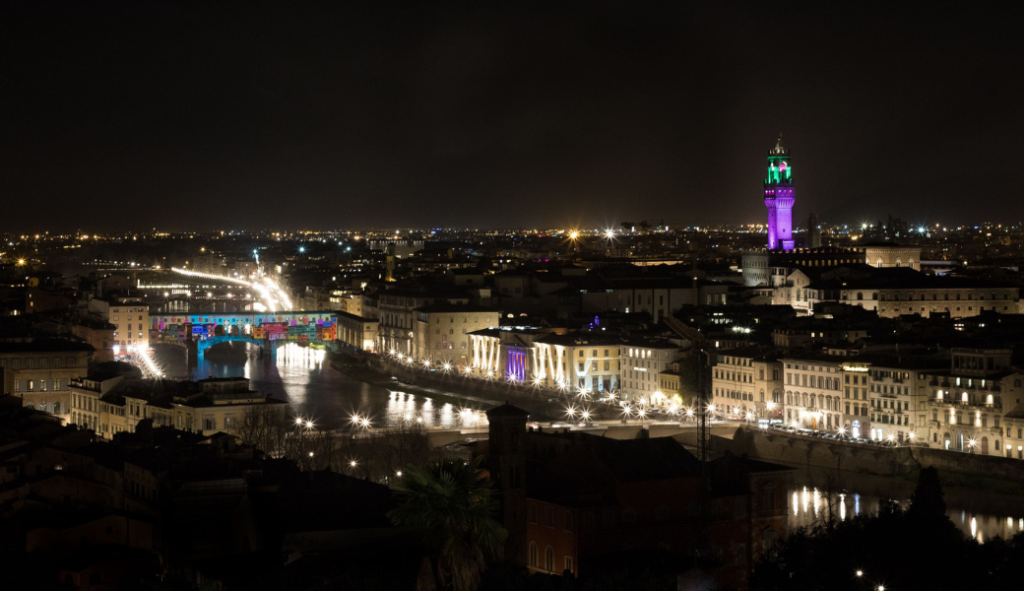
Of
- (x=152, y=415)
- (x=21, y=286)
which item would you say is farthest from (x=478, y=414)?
(x=21, y=286)

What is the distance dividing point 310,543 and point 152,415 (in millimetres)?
8260

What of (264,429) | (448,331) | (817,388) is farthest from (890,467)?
(448,331)

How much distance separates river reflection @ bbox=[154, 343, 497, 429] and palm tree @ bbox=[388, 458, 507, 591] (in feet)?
37.4

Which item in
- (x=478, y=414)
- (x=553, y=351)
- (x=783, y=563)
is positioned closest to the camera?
(x=783, y=563)

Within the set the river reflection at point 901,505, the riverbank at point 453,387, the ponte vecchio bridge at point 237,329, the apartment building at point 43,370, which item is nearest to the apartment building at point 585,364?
the riverbank at point 453,387

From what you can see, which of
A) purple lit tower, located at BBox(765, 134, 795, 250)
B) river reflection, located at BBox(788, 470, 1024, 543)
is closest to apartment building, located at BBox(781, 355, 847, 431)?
river reflection, located at BBox(788, 470, 1024, 543)

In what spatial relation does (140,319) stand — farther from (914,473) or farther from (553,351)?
(914,473)

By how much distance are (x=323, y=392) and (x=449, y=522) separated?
1719 centimetres

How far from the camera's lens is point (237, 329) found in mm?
37250

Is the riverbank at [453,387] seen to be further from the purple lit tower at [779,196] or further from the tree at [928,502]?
→ the purple lit tower at [779,196]

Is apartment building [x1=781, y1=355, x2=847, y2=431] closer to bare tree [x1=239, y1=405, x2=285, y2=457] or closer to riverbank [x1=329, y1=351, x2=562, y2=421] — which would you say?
riverbank [x1=329, y1=351, x2=562, y2=421]

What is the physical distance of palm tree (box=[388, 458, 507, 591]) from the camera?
30.1 feet

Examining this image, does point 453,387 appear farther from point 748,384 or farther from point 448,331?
point 748,384

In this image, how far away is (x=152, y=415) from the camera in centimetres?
1841
